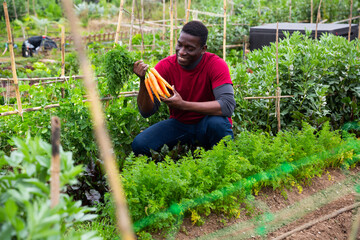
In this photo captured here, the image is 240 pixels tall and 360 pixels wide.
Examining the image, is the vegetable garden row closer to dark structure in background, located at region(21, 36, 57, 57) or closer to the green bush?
the green bush

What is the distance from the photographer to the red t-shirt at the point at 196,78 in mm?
3486

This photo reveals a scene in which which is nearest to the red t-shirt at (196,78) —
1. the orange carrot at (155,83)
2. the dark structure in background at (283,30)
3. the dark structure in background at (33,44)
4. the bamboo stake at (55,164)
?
the orange carrot at (155,83)

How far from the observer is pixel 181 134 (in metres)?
3.64

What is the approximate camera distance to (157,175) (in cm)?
248

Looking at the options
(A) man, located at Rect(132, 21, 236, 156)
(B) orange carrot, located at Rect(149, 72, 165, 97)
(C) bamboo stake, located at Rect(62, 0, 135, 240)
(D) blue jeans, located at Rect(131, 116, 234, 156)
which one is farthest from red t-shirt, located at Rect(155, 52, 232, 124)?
(C) bamboo stake, located at Rect(62, 0, 135, 240)

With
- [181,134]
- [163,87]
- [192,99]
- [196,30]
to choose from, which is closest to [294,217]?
[181,134]

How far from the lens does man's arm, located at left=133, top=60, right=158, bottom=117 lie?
3.13 m

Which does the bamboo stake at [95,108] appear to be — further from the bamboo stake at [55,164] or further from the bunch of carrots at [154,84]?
the bunch of carrots at [154,84]

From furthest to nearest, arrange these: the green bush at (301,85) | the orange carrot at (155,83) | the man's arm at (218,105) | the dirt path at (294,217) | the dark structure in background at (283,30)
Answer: the dark structure in background at (283,30) < the green bush at (301,85) < the man's arm at (218,105) < the orange carrot at (155,83) < the dirt path at (294,217)

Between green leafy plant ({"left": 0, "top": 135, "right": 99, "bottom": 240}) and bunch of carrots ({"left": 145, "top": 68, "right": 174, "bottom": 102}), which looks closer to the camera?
green leafy plant ({"left": 0, "top": 135, "right": 99, "bottom": 240})

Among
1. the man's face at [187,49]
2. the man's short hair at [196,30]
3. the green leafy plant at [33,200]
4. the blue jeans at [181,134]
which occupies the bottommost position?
the blue jeans at [181,134]

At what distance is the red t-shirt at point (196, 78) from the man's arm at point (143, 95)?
31 cm

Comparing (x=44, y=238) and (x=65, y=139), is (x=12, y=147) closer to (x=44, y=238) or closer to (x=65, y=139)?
(x=65, y=139)

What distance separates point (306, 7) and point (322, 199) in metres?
7.84
